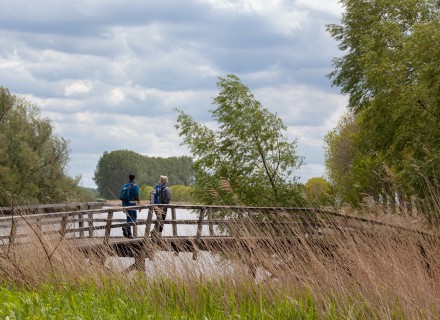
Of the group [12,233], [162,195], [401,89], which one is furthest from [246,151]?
[12,233]

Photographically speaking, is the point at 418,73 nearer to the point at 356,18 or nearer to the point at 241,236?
the point at 356,18

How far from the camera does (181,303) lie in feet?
31.5

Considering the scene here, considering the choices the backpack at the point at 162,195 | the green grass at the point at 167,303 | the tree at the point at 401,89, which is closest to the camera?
the green grass at the point at 167,303

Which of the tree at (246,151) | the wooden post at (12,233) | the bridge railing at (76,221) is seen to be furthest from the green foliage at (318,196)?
the tree at (246,151)

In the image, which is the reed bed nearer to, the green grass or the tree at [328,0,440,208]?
the green grass

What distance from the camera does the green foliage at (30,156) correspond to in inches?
1897

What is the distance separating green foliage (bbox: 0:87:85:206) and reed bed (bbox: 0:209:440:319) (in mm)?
36148

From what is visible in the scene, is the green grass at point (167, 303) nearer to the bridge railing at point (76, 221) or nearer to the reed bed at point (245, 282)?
the reed bed at point (245, 282)

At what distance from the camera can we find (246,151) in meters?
39.7

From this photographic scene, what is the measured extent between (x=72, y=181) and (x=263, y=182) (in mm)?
16516

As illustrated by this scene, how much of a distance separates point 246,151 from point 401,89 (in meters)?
11.6

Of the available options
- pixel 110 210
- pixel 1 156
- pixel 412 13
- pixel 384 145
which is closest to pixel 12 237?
pixel 110 210

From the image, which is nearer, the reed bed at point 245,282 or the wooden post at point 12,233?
the reed bed at point 245,282

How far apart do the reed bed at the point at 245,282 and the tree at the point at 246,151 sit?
27.1m
